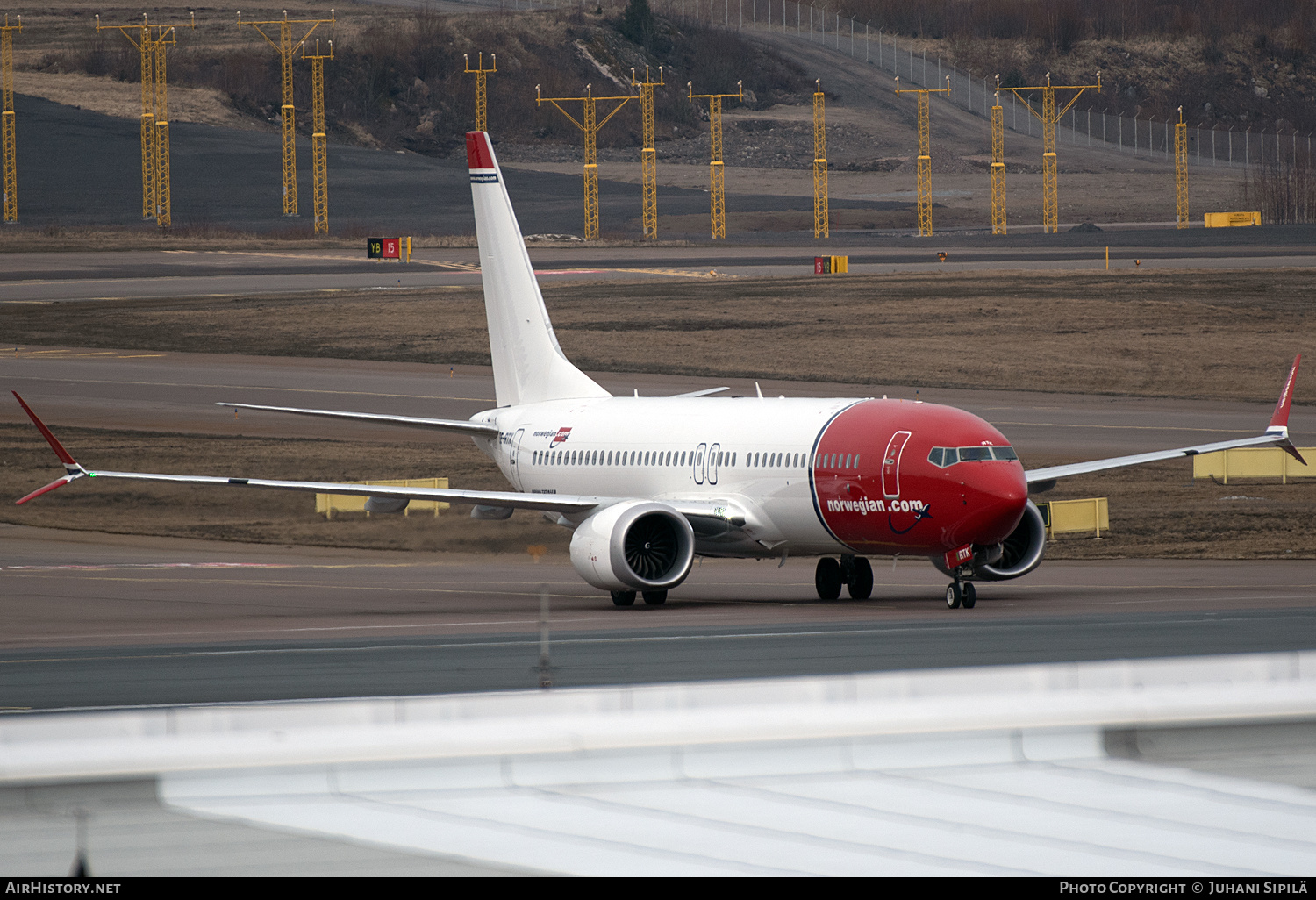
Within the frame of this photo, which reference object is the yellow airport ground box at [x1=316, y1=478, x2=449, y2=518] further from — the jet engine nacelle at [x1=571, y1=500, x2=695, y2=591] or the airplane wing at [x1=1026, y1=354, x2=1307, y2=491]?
the airplane wing at [x1=1026, y1=354, x2=1307, y2=491]

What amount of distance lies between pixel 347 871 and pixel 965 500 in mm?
27808

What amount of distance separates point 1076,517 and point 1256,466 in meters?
9.70

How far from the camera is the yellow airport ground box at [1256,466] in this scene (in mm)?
53469

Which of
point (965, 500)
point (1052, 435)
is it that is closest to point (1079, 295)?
point (1052, 435)

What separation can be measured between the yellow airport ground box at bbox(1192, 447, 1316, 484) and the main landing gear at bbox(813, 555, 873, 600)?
67.1 ft

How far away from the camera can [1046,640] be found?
79.2 ft

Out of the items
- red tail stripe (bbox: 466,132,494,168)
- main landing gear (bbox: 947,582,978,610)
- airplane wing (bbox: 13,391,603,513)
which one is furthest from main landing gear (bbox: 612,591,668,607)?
red tail stripe (bbox: 466,132,494,168)

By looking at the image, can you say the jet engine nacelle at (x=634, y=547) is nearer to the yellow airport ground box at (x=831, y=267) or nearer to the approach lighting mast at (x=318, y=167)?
the yellow airport ground box at (x=831, y=267)

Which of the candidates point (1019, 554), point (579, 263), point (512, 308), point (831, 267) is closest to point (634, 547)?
point (1019, 554)

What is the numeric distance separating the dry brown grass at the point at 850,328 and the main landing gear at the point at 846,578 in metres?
39.2

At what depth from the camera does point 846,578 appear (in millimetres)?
37531

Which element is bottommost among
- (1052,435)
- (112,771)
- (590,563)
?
(112,771)

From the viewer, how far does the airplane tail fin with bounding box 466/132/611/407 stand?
45156mm

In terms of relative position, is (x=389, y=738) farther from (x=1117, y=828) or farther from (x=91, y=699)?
(x=91, y=699)
